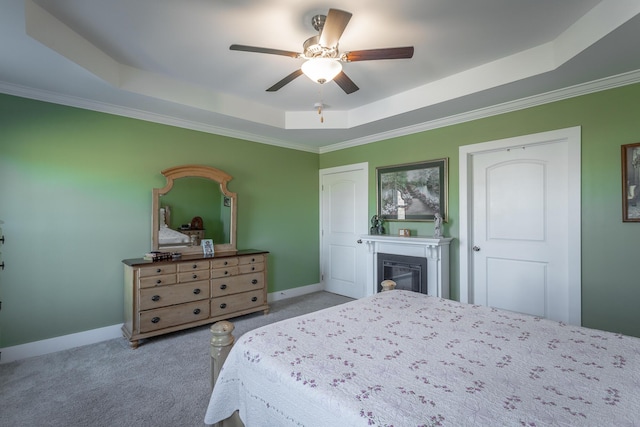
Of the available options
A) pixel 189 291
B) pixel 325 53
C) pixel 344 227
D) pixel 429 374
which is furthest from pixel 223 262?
pixel 429 374

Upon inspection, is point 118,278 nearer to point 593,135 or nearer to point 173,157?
point 173,157

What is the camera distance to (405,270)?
12.7ft

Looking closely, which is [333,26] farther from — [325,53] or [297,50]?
[297,50]

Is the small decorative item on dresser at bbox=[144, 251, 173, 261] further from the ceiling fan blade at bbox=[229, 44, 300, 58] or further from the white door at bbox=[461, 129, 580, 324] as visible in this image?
the white door at bbox=[461, 129, 580, 324]

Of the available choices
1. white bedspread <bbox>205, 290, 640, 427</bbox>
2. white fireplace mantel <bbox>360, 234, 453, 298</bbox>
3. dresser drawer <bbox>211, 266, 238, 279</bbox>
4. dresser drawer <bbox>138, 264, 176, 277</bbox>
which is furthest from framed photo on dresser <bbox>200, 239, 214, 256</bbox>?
white bedspread <bbox>205, 290, 640, 427</bbox>

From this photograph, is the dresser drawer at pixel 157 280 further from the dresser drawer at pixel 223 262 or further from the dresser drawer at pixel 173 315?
the dresser drawer at pixel 223 262

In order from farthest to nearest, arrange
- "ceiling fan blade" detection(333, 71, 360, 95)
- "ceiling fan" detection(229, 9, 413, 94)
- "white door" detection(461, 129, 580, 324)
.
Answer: "white door" detection(461, 129, 580, 324), "ceiling fan blade" detection(333, 71, 360, 95), "ceiling fan" detection(229, 9, 413, 94)

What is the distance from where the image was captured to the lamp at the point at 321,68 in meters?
1.95

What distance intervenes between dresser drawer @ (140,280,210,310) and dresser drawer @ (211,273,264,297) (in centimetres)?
10

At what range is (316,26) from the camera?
2082mm

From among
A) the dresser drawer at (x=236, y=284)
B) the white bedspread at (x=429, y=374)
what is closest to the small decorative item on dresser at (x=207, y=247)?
the dresser drawer at (x=236, y=284)

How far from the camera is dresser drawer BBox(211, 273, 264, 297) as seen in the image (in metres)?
3.46

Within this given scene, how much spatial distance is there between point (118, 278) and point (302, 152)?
3.05 metres

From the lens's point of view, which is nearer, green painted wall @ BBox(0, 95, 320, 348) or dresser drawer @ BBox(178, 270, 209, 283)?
green painted wall @ BBox(0, 95, 320, 348)
